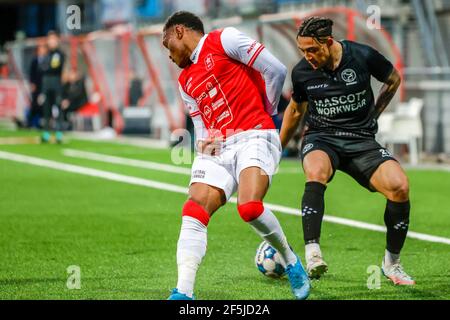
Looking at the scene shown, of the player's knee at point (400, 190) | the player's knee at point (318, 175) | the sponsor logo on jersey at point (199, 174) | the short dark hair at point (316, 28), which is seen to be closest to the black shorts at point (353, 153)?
the player's knee at point (318, 175)

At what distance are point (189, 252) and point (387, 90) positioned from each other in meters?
2.63

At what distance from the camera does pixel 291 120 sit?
8.80 metres

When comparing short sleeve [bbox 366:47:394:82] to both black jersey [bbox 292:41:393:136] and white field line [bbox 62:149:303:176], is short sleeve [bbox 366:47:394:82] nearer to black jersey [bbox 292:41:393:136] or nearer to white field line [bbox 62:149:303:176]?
black jersey [bbox 292:41:393:136]

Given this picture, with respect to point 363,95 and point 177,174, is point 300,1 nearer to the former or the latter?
point 177,174

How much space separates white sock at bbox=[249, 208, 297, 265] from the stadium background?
1.07 feet

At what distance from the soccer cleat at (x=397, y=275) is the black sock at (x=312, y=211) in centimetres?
70

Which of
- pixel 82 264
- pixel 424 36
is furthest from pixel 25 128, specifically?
pixel 82 264

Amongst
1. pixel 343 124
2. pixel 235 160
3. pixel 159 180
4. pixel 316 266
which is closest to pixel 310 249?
pixel 316 266

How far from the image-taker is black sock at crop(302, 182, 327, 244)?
817 centimetres

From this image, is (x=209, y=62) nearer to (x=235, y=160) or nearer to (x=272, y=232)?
(x=235, y=160)

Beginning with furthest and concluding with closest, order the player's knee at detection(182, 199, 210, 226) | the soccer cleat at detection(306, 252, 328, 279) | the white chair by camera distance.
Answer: the white chair < the soccer cleat at detection(306, 252, 328, 279) < the player's knee at detection(182, 199, 210, 226)

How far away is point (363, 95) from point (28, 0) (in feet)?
174

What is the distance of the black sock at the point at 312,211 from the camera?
26.8 feet

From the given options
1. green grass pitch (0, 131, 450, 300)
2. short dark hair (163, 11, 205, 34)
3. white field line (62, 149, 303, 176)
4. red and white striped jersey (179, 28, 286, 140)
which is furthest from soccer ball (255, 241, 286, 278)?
white field line (62, 149, 303, 176)
